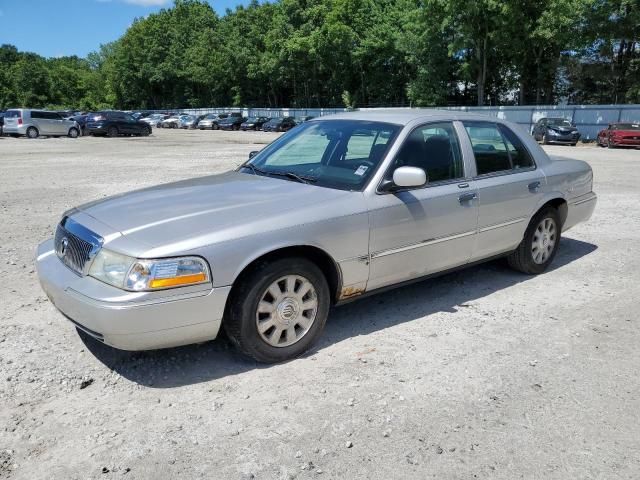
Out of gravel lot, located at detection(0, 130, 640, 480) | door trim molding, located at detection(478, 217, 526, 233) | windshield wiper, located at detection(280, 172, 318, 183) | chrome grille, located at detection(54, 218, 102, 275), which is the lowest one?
gravel lot, located at detection(0, 130, 640, 480)

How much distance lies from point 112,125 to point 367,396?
36.8 metres

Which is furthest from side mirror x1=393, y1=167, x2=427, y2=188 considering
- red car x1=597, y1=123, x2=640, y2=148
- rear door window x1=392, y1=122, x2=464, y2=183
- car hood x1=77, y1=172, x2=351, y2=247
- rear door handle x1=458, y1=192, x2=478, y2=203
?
red car x1=597, y1=123, x2=640, y2=148

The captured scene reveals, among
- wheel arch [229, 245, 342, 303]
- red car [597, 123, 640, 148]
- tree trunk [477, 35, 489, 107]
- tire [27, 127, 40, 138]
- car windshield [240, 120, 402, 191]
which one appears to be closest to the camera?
wheel arch [229, 245, 342, 303]

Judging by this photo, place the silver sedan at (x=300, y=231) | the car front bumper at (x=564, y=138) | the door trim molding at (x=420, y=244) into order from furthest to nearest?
the car front bumper at (x=564, y=138) → the door trim molding at (x=420, y=244) → the silver sedan at (x=300, y=231)

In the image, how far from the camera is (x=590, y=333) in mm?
4270

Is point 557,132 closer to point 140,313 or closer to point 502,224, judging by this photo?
point 502,224

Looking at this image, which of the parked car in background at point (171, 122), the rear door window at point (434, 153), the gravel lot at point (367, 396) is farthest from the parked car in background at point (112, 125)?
the rear door window at point (434, 153)

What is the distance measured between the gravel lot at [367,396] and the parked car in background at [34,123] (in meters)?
31.4

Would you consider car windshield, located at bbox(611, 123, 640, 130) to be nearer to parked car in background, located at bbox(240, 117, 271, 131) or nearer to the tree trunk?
the tree trunk

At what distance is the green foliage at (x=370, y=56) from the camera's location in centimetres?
3994

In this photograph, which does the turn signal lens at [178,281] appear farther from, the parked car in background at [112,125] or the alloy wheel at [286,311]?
the parked car in background at [112,125]

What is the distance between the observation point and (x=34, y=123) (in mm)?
32562

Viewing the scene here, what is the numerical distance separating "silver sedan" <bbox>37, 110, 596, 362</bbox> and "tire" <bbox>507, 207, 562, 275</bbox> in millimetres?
22

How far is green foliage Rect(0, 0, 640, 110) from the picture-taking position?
39.9 meters
